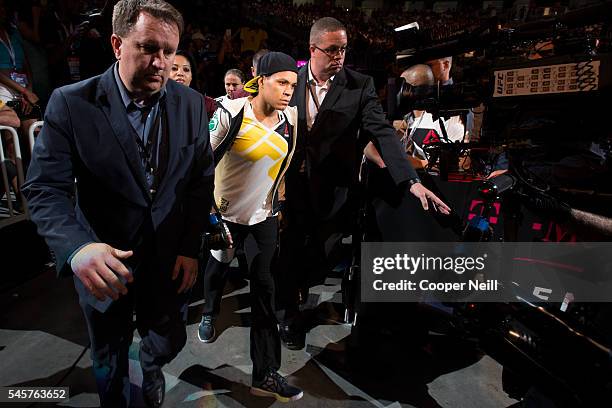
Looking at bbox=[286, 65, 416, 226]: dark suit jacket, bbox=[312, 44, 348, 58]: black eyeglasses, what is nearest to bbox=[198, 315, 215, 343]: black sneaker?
bbox=[286, 65, 416, 226]: dark suit jacket

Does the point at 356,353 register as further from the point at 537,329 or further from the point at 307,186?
the point at 537,329

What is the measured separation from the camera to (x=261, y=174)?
2.41 m

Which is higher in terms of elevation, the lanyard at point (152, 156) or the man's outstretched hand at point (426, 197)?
the lanyard at point (152, 156)

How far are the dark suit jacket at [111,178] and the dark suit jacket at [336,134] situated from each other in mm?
1004

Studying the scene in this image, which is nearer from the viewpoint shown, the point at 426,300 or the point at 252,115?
the point at 252,115

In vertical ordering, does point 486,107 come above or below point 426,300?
above

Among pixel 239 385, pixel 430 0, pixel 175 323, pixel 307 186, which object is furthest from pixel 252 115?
pixel 430 0

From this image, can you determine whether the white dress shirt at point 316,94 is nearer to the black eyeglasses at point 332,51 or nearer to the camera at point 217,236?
the black eyeglasses at point 332,51

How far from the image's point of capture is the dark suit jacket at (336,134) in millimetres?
2668

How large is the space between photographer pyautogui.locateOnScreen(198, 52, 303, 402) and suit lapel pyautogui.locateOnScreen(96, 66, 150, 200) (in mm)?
734

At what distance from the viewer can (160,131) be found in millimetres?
1672

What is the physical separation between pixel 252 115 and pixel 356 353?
5.77ft

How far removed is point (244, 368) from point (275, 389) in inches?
14.6

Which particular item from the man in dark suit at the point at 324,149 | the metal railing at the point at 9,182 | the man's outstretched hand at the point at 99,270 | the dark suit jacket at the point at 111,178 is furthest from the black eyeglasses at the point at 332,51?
the metal railing at the point at 9,182
